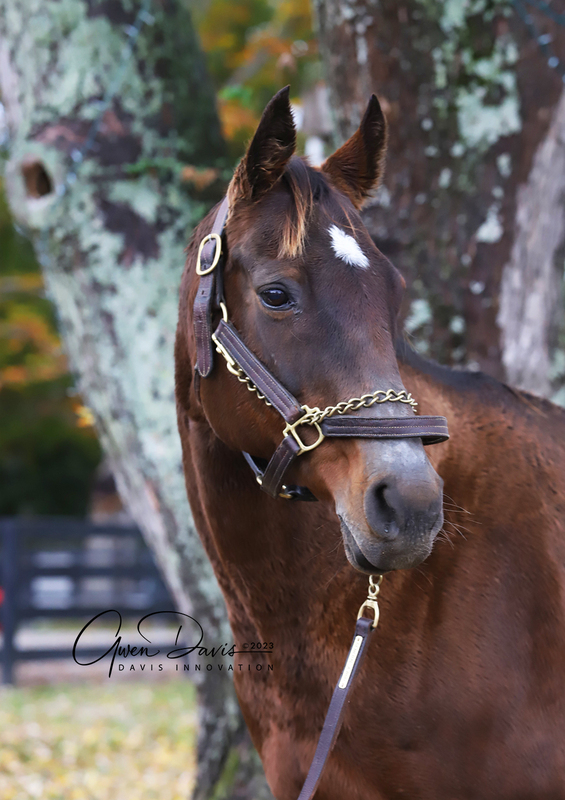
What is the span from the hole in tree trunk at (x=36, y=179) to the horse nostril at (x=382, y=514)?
9.54 feet

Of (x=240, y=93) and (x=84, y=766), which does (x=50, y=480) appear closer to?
(x=84, y=766)

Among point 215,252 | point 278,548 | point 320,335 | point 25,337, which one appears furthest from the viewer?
point 25,337

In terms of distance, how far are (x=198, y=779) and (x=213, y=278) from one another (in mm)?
2904

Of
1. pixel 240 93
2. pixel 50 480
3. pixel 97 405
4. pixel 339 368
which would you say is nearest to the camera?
pixel 339 368

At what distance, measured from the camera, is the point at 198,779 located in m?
4.01

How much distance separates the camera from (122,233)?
13.5ft

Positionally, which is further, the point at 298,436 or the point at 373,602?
the point at 373,602

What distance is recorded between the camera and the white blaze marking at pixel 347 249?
213cm

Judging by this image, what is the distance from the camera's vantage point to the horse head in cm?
188

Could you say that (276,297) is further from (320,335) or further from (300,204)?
(300,204)

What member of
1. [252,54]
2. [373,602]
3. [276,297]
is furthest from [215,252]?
[252,54]

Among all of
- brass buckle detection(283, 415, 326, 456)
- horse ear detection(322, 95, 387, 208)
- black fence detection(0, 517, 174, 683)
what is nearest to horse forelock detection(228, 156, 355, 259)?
horse ear detection(322, 95, 387, 208)

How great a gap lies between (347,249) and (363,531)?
778 millimetres

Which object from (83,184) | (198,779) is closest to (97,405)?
(83,184)
